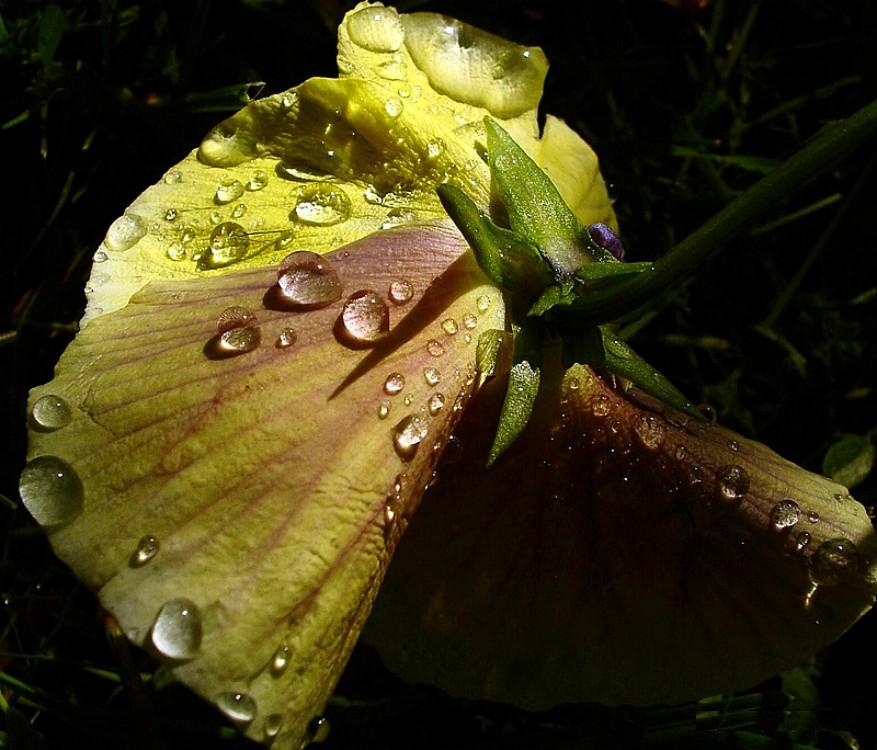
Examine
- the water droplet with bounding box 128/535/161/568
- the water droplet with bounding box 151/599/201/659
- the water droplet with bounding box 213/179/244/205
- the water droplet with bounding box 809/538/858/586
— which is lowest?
the water droplet with bounding box 151/599/201/659

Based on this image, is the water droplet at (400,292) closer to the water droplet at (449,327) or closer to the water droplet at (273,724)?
the water droplet at (449,327)

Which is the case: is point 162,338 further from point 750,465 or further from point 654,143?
point 654,143

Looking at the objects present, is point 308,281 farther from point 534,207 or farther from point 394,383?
point 534,207

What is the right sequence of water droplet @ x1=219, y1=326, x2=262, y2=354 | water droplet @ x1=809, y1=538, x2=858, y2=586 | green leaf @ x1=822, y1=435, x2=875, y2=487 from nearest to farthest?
water droplet @ x1=219, y1=326, x2=262, y2=354 < water droplet @ x1=809, y1=538, x2=858, y2=586 < green leaf @ x1=822, y1=435, x2=875, y2=487

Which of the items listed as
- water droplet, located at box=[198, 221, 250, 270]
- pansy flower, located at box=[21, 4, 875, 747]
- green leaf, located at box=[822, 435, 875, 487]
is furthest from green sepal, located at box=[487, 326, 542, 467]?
green leaf, located at box=[822, 435, 875, 487]

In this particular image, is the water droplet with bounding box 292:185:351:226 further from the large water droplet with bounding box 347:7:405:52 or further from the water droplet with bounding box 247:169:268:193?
the large water droplet with bounding box 347:7:405:52

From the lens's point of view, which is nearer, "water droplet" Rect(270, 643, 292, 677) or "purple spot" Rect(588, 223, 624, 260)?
"water droplet" Rect(270, 643, 292, 677)

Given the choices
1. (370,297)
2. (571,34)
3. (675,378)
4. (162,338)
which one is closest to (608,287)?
(370,297)
